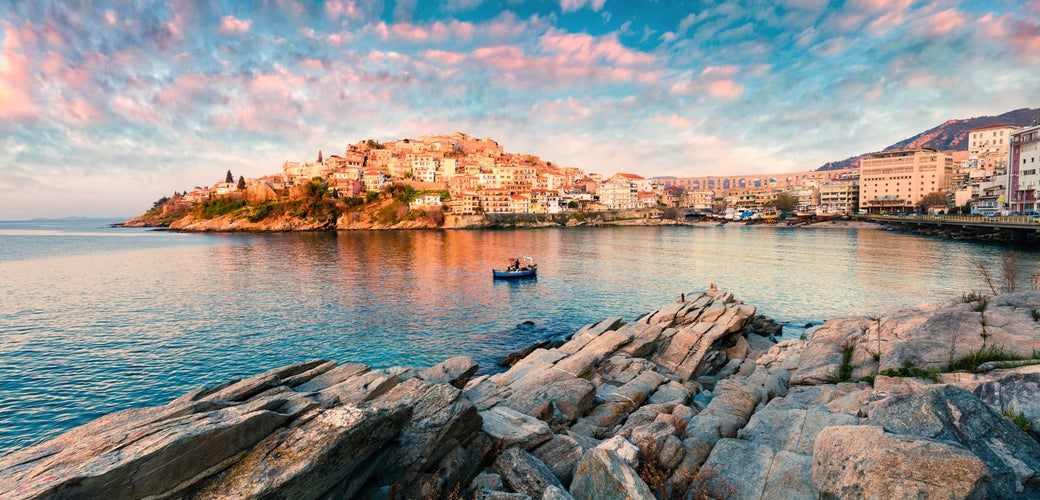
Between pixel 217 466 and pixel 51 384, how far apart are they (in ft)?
77.1

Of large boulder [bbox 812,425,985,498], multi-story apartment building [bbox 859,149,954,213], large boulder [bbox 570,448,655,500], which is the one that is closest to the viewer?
large boulder [bbox 812,425,985,498]

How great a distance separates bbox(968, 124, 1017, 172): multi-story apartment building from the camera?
490 ft

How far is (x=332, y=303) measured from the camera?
38.1 m

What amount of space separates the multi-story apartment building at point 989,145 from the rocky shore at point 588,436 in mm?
196683

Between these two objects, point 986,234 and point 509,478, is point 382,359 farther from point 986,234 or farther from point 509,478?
point 986,234

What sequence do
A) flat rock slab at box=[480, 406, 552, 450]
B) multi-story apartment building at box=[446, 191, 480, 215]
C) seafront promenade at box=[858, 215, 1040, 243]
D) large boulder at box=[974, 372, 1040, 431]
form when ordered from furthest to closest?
multi-story apartment building at box=[446, 191, 480, 215] < seafront promenade at box=[858, 215, 1040, 243] < flat rock slab at box=[480, 406, 552, 450] < large boulder at box=[974, 372, 1040, 431]

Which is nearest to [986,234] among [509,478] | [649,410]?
[649,410]

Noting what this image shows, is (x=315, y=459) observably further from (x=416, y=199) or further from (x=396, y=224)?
(x=416, y=199)

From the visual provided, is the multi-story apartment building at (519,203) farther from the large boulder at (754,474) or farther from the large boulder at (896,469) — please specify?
the large boulder at (896,469)

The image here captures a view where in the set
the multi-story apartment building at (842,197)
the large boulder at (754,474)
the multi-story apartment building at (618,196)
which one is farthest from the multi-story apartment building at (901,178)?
the large boulder at (754,474)

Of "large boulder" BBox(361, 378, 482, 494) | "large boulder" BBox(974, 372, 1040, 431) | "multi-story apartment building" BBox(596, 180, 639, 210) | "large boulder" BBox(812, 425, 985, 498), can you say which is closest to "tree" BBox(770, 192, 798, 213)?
"multi-story apartment building" BBox(596, 180, 639, 210)

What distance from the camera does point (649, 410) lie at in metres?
13.0

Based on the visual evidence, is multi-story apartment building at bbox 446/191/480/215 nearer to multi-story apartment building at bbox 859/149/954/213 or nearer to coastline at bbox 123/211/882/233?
coastline at bbox 123/211/882/233

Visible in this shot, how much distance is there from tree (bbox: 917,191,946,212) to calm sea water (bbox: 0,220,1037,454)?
10112 cm
